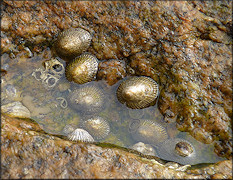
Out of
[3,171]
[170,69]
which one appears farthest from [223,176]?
[3,171]

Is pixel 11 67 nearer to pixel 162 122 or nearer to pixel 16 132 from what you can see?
pixel 16 132

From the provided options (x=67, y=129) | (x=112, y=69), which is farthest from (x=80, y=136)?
(x=112, y=69)

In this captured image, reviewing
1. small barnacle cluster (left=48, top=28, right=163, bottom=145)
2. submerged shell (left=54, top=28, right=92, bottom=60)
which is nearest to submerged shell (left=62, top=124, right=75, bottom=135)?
small barnacle cluster (left=48, top=28, right=163, bottom=145)

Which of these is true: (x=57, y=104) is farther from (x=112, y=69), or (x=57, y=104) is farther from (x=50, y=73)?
(x=112, y=69)

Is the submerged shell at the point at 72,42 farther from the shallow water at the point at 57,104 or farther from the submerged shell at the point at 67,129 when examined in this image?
the submerged shell at the point at 67,129

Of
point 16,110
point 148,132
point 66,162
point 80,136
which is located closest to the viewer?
point 66,162

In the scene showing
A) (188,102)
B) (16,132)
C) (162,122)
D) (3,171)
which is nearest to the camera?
(3,171)
